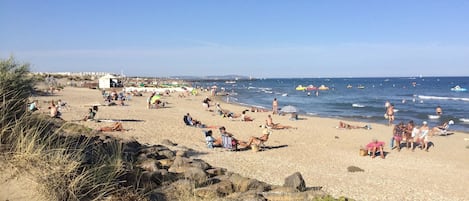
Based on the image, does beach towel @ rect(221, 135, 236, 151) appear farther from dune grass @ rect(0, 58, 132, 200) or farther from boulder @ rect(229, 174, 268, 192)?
dune grass @ rect(0, 58, 132, 200)

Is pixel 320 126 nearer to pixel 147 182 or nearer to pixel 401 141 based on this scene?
pixel 401 141

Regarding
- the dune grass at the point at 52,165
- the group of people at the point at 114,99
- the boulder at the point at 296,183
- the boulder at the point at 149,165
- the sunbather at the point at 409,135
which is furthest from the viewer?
the group of people at the point at 114,99

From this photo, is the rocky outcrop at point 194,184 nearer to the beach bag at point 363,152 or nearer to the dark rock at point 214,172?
the dark rock at point 214,172

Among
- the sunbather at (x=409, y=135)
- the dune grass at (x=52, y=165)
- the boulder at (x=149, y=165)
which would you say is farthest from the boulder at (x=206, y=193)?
the sunbather at (x=409, y=135)

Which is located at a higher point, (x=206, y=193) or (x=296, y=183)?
(x=206, y=193)

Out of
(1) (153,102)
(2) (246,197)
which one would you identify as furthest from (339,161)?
(1) (153,102)

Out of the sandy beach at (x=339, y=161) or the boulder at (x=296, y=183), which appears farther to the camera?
the sandy beach at (x=339, y=161)

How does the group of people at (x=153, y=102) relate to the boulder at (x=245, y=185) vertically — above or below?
below

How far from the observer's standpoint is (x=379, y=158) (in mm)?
14570

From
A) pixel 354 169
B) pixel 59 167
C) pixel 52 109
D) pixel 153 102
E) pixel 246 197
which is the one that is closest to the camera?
pixel 59 167

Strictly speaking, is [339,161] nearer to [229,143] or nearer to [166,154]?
[229,143]

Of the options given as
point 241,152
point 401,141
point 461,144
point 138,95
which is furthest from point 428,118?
point 138,95

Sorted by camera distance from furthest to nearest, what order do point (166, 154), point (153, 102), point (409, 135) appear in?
point (153, 102) < point (409, 135) < point (166, 154)

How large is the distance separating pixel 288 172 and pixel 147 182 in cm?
568
